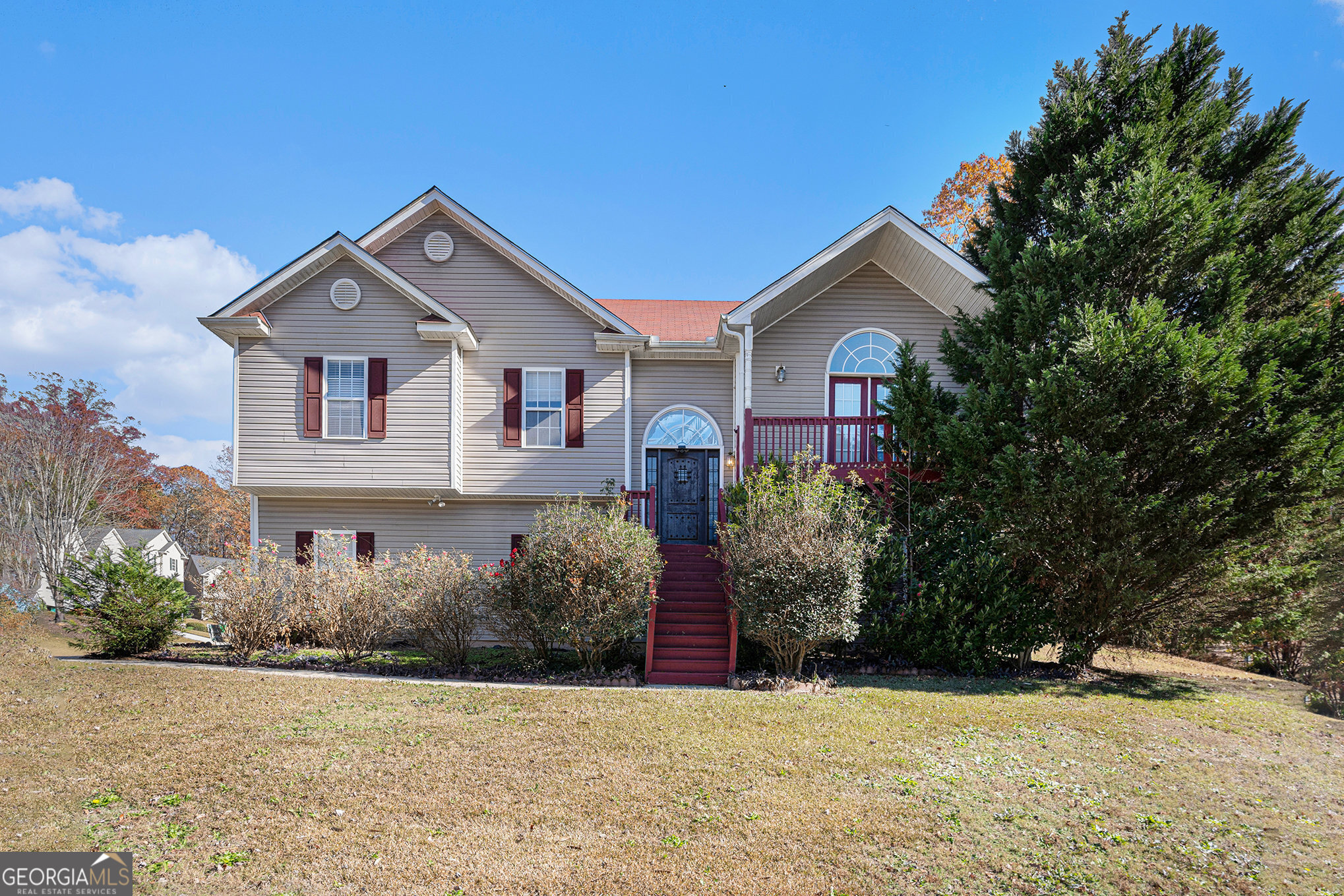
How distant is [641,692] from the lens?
9.60 meters

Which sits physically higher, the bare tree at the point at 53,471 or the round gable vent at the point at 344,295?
the round gable vent at the point at 344,295

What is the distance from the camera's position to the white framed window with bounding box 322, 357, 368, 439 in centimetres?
1432

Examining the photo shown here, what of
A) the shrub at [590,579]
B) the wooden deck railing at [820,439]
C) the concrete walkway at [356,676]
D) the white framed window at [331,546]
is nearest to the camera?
the concrete walkway at [356,676]

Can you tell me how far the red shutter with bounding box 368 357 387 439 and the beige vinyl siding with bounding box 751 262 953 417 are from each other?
23.5 ft

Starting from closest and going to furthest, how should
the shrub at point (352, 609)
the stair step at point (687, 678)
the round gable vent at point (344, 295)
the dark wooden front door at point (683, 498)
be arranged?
the stair step at point (687, 678) < the shrub at point (352, 609) < the round gable vent at point (344, 295) < the dark wooden front door at point (683, 498)

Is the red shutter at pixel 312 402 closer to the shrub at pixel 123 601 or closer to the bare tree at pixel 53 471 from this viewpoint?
the shrub at pixel 123 601

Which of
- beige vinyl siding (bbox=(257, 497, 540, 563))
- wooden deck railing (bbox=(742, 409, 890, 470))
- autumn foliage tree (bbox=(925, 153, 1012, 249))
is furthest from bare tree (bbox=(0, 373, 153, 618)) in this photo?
autumn foliage tree (bbox=(925, 153, 1012, 249))

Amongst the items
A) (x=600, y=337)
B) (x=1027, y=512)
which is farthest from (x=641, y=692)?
(x=600, y=337)

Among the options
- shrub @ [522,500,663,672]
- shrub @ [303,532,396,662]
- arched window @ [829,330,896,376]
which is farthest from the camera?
arched window @ [829,330,896,376]

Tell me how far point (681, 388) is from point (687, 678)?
22.3 feet

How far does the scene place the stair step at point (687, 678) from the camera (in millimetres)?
10633

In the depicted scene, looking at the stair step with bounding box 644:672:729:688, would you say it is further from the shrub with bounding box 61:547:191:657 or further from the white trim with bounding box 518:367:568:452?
the shrub with bounding box 61:547:191:657

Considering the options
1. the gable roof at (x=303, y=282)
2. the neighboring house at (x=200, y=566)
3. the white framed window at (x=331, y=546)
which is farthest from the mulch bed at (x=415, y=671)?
the neighboring house at (x=200, y=566)

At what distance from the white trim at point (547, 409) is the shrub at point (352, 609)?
13.2 ft
